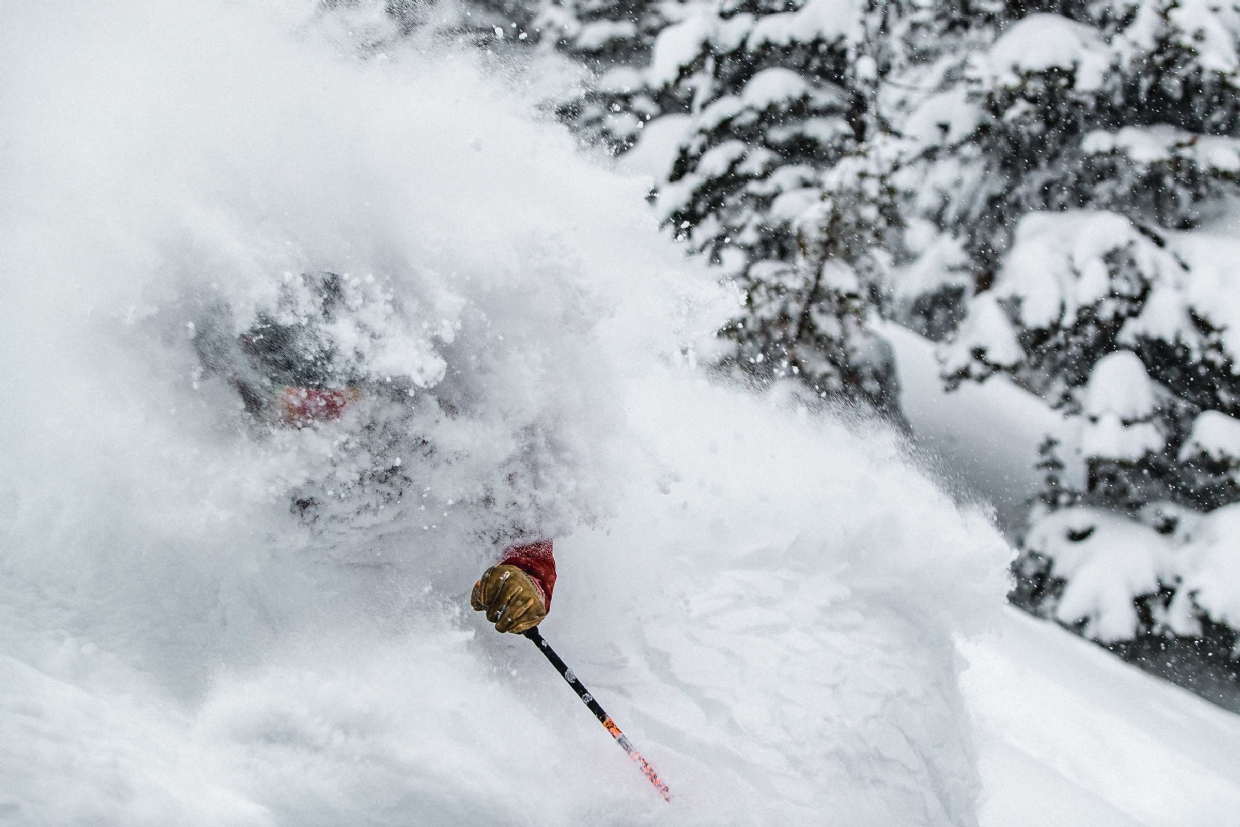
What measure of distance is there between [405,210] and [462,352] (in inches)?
19.1

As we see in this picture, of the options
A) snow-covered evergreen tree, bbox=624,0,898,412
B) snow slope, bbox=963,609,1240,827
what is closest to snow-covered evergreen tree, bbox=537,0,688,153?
snow-covered evergreen tree, bbox=624,0,898,412

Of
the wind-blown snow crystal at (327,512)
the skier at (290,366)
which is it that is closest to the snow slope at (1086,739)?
the wind-blown snow crystal at (327,512)

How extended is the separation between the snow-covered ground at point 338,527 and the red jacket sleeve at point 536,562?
9cm

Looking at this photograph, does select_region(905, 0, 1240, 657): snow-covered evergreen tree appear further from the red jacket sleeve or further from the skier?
the skier

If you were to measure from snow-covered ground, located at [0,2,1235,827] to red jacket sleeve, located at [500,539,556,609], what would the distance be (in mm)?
89

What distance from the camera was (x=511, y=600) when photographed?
7.32 ft

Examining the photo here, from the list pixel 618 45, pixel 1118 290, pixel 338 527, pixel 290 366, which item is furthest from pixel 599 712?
pixel 618 45

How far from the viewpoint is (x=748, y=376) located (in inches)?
240

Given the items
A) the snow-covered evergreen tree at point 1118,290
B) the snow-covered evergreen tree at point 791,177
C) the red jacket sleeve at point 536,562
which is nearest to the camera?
the red jacket sleeve at point 536,562

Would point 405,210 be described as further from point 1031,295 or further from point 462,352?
point 1031,295

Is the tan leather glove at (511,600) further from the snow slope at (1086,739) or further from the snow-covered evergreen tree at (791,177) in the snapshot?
the snow-covered evergreen tree at (791,177)

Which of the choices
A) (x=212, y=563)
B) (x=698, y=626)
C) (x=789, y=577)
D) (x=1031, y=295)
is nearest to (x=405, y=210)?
(x=212, y=563)

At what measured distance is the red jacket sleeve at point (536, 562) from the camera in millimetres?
2412

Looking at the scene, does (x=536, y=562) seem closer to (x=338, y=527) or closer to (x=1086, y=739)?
(x=338, y=527)
